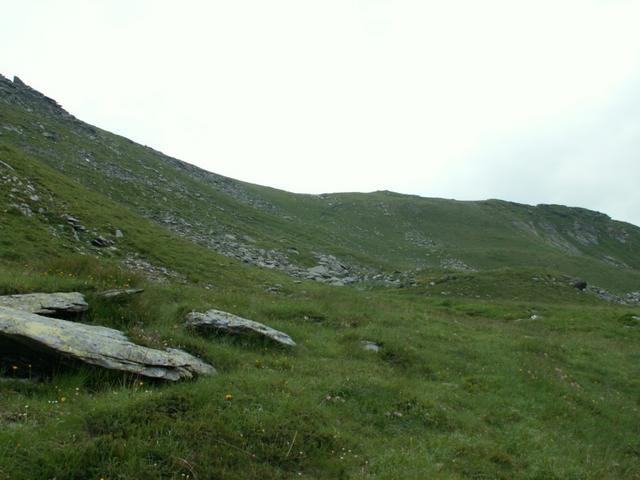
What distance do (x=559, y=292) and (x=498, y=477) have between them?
3845 centimetres

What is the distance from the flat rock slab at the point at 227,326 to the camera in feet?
49.1

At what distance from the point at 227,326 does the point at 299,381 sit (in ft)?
12.0

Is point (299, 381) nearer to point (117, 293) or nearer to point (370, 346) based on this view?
point (370, 346)

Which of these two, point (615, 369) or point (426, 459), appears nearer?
point (426, 459)

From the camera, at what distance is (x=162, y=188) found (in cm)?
5934

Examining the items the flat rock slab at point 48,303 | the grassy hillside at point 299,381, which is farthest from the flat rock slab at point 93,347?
the flat rock slab at point 48,303

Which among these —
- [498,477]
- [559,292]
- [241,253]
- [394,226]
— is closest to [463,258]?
[394,226]

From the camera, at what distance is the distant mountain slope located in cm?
4762

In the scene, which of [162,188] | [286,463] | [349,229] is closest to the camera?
[286,463]

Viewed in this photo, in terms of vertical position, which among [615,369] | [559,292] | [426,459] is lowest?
[426,459]

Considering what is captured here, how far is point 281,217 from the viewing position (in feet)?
258

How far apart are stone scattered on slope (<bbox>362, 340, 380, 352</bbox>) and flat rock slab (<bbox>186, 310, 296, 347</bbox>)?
306cm

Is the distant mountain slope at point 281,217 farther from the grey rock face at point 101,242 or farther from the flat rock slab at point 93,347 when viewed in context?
the flat rock slab at point 93,347

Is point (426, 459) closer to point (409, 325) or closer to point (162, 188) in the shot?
point (409, 325)
